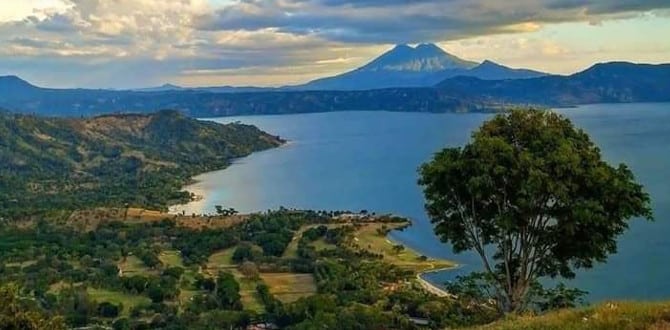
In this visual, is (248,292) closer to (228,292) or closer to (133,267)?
(228,292)

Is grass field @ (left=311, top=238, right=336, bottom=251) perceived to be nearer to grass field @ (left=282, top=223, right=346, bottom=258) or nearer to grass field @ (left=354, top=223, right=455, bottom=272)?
grass field @ (left=282, top=223, right=346, bottom=258)

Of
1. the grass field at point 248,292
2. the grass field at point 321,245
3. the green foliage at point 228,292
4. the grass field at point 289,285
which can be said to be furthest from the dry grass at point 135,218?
the green foliage at point 228,292

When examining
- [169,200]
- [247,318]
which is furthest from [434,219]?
[169,200]

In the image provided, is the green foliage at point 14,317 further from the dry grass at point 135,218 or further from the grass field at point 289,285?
the dry grass at point 135,218

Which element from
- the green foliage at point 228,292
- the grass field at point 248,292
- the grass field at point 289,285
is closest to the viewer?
the green foliage at point 228,292

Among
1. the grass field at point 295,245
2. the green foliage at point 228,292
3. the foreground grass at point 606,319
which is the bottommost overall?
the grass field at point 295,245

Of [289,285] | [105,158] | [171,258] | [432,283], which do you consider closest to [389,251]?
[432,283]

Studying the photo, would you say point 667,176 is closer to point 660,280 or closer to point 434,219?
point 660,280

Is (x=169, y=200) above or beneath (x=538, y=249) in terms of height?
beneath
